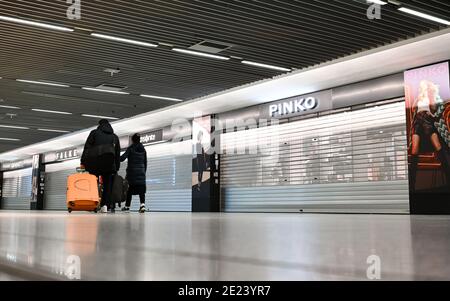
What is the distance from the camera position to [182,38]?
10102mm

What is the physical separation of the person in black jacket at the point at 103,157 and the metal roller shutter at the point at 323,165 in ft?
22.2

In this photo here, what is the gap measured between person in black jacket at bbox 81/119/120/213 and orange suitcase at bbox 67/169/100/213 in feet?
2.01

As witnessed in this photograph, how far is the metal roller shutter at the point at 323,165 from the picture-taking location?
41.7 ft

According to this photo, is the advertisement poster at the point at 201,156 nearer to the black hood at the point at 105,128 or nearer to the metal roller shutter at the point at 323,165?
the metal roller shutter at the point at 323,165

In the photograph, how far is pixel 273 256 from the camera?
1629mm

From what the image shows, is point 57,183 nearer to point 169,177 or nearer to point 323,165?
point 169,177

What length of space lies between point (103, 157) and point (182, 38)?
2.92m

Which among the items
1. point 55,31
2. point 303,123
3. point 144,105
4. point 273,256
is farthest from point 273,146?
point 273,256

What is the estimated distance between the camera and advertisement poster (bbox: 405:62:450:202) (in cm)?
1133

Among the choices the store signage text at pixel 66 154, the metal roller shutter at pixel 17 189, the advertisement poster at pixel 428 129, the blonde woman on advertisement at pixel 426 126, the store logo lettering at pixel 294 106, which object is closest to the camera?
the advertisement poster at pixel 428 129

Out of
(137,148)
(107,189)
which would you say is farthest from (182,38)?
(107,189)

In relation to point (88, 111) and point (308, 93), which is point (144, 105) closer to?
point (88, 111)

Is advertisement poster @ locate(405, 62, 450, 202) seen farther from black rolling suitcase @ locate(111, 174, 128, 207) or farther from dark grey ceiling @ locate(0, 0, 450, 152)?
black rolling suitcase @ locate(111, 174, 128, 207)

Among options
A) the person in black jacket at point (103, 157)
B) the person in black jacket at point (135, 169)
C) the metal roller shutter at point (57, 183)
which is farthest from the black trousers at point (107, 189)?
the metal roller shutter at point (57, 183)
